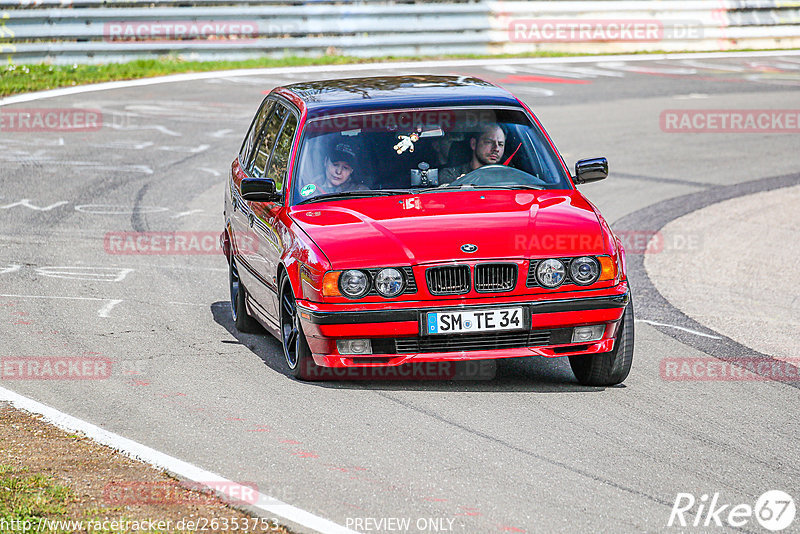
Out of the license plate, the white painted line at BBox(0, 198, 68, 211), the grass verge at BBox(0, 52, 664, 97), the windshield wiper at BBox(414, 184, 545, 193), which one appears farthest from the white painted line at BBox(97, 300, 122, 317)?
the grass verge at BBox(0, 52, 664, 97)

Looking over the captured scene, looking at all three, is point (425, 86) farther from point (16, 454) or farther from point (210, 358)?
point (16, 454)

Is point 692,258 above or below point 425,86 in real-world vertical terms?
below

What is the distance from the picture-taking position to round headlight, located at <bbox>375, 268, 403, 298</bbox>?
6750 mm

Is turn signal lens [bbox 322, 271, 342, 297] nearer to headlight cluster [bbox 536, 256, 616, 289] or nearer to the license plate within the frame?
the license plate

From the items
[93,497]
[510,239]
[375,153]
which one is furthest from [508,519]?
[375,153]

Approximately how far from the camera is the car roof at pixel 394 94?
26.6 feet

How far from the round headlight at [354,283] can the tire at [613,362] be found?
137 cm

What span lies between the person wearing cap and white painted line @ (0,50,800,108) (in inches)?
556

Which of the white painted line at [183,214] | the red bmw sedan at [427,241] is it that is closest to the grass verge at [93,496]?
the red bmw sedan at [427,241]

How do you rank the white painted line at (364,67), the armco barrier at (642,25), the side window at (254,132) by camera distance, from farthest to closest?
the armco barrier at (642,25), the white painted line at (364,67), the side window at (254,132)

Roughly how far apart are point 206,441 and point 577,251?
223cm

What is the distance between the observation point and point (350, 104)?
8.14m

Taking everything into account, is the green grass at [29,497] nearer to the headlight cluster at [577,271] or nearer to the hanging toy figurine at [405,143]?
the headlight cluster at [577,271]

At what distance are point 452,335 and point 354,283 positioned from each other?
1.95 ft
